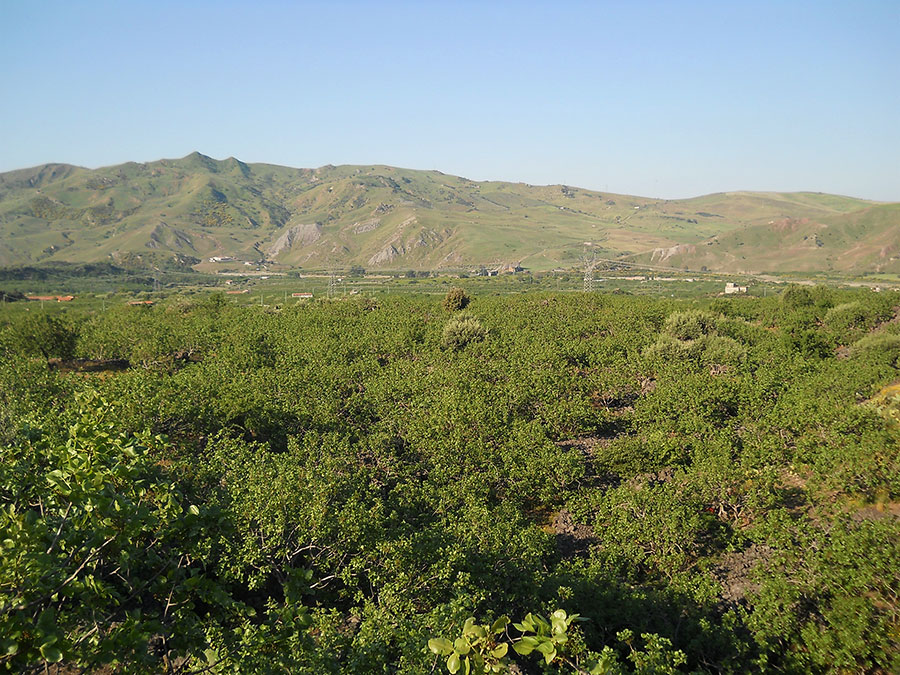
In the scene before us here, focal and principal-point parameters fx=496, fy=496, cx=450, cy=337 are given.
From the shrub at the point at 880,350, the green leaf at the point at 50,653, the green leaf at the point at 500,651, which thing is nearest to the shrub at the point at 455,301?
the shrub at the point at 880,350

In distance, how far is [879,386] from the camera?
42.9 meters

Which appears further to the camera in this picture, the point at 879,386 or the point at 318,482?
the point at 879,386

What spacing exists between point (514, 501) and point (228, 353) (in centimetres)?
4192

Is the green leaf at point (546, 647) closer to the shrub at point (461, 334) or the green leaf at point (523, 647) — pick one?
the green leaf at point (523, 647)

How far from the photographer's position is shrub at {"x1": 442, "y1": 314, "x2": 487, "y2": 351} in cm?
6869

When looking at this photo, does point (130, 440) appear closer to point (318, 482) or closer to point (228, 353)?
point (318, 482)

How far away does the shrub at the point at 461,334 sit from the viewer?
68.7 m

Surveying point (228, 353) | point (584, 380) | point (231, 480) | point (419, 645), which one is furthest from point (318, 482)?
point (228, 353)

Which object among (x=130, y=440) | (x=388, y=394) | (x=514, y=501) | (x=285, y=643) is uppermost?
(x=130, y=440)

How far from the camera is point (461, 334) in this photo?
70188 millimetres

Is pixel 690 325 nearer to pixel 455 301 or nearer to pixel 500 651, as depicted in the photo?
pixel 455 301

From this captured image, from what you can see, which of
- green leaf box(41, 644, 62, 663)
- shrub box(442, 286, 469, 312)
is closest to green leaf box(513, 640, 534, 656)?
green leaf box(41, 644, 62, 663)

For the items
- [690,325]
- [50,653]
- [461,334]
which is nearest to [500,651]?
[50,653]

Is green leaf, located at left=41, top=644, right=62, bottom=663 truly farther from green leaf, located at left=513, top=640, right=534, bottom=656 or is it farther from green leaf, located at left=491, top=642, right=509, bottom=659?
green leaf, located at left=513, top=640, right=534, bottom=656
